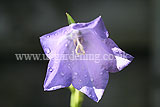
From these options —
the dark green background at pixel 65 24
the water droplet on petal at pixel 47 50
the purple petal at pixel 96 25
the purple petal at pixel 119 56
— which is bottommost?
the dark green background at pixel 65 24

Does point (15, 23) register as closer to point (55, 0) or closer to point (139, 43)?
point (55, 0)

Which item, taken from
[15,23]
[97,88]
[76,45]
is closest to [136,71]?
[15,23]

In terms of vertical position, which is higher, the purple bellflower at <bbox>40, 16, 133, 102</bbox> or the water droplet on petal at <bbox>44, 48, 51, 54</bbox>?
the water droplet on petal at <bbox>44, 48, 51, 54</bbox>

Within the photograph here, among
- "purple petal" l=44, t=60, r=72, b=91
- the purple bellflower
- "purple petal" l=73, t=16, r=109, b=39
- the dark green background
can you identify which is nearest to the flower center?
the purple bellflower

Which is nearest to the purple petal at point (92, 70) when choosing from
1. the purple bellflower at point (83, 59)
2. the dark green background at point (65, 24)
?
the purple bellflower at point (83, 59)

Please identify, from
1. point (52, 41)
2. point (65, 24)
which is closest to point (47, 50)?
point (52, 41)

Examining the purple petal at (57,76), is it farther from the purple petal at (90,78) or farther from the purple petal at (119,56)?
the purple petal at (119,56)

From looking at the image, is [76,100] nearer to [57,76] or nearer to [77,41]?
[57,76]

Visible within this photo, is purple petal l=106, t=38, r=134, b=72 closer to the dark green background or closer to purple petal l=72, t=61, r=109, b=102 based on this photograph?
purple petal l=72, t=61, r=109, b=102

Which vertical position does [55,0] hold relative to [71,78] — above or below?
above
